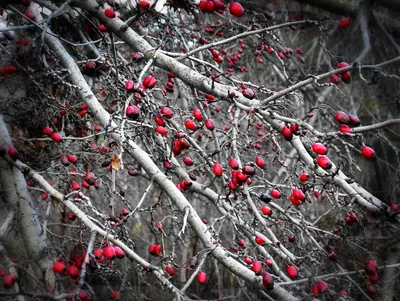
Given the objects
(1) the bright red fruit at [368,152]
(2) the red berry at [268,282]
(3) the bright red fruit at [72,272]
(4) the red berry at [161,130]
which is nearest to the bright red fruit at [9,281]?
(3) the bright red fruit at [72,272]

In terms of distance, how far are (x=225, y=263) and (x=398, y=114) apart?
285 centimetres

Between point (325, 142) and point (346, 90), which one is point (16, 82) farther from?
point (346, 90)

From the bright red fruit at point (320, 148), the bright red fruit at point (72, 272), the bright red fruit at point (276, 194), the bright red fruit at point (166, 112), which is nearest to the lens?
the bright red fruit at point (320, 148)

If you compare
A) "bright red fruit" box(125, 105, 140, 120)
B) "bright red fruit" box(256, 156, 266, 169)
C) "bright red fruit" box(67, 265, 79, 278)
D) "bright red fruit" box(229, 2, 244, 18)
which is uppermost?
"bright red fruit" box(229, 2, 244, 18)

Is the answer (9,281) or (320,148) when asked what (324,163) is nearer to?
(320,148)

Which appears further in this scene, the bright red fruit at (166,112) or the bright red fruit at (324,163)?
the bright red fruit at (166,112)

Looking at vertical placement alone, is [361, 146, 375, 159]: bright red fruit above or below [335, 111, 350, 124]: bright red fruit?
below

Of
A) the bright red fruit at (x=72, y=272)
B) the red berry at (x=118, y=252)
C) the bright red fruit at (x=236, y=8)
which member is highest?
the bright red fruit at (x=236, y=8)

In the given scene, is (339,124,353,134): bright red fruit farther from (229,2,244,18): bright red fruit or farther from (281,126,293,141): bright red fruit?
(229,2,244,18): bright red fruit

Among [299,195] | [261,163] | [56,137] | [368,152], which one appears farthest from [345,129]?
[56,137]

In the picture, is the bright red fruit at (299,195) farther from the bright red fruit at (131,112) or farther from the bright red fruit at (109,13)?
the bright red fruit at (109,13)

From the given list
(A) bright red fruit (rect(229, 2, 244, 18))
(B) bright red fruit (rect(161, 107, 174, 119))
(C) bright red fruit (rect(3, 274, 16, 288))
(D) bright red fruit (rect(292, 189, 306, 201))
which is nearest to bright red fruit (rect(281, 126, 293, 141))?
(D) bright red fruit (rect(292, 189, 306, 201))

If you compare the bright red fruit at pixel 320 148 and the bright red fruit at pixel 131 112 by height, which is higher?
the bright red fruit at pixel 320 148

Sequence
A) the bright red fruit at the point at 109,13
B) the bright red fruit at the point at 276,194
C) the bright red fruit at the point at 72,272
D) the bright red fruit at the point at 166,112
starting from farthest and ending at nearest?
the bright red fruit at the point at 276,194 → the bright red fruit at the point at 109,13 → the bright red fruit at the point at 166,112 → the bright red fruit at the point at 72,272
